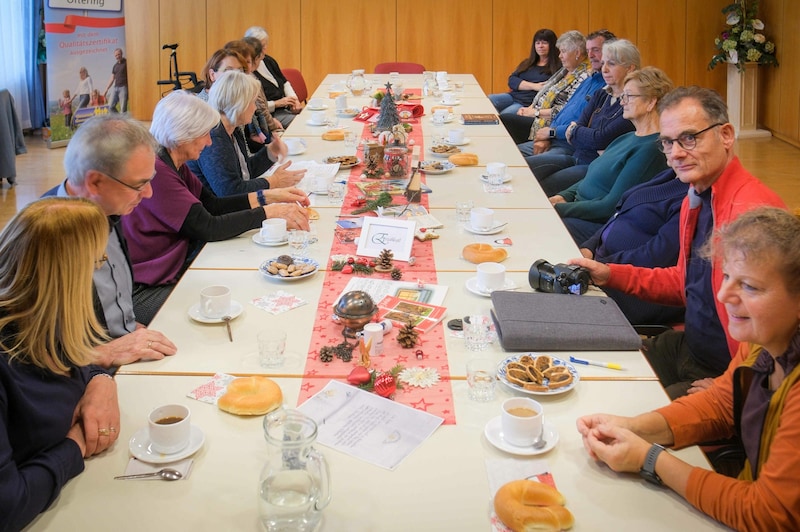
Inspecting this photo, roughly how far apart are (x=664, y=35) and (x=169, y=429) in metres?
9.79

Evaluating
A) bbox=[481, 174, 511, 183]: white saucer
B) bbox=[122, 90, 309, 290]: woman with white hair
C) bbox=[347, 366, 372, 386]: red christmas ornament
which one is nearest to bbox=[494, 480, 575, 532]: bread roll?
bbox=[347, 366, 372, 386]: red christmas ornament

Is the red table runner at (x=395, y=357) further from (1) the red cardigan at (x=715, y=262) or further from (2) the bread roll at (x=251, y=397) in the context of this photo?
(1) the red cardigan at (x=715, y=262)

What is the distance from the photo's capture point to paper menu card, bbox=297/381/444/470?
1.83m

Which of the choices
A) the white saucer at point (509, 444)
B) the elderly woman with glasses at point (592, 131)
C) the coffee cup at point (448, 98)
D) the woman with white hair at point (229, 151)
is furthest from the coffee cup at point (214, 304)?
the coffee cup at point (448, 98)

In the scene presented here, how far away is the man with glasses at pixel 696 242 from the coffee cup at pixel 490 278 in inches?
10.9

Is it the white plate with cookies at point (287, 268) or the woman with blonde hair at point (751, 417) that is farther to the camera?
the white plate with cookies at point (287, 268)

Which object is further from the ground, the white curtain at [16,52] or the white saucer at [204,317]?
the white curtain at [16,52]

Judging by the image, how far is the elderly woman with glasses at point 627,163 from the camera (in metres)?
3.94

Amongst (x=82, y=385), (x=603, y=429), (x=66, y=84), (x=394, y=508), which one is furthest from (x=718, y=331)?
(x=66, y=84)

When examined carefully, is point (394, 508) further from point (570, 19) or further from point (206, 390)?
point (570, 19)

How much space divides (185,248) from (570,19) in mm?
7972

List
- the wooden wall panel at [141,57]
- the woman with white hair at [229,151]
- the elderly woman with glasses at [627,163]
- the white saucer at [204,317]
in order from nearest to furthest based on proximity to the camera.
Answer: the white saucer at [204,317] < the elderly woman with glasses at [627,163] < the woman with white hair at [229,151] < the wooden wall panel at [141,57]

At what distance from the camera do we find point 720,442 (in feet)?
7.22

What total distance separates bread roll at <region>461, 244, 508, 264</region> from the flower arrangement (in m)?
7.16
